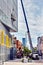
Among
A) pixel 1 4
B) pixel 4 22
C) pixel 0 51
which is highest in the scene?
pixel 1 4

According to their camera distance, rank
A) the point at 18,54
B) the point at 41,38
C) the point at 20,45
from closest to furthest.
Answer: the point at 18,54 → the point at 41,38 → the point at 20,45

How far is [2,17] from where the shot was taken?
132 ft

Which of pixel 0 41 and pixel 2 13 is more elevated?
pixel 2 13

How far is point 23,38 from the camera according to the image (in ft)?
278

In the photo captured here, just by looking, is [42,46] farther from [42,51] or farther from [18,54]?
[18,54]

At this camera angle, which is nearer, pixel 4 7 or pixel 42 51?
pixel 4 7

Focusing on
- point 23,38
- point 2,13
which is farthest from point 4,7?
point 23,38

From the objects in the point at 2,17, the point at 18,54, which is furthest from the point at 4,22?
the point at 18,54

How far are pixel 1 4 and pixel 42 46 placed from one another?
137 feet

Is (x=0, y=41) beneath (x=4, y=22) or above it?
beneath

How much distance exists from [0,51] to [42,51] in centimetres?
3783

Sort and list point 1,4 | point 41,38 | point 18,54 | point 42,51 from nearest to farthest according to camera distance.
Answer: point 1,4 < point 18,54 < point 42,51 < point 41,38

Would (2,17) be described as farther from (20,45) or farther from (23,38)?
(20,45)

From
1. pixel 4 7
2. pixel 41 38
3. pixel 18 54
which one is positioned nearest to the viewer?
pixel 4 7
